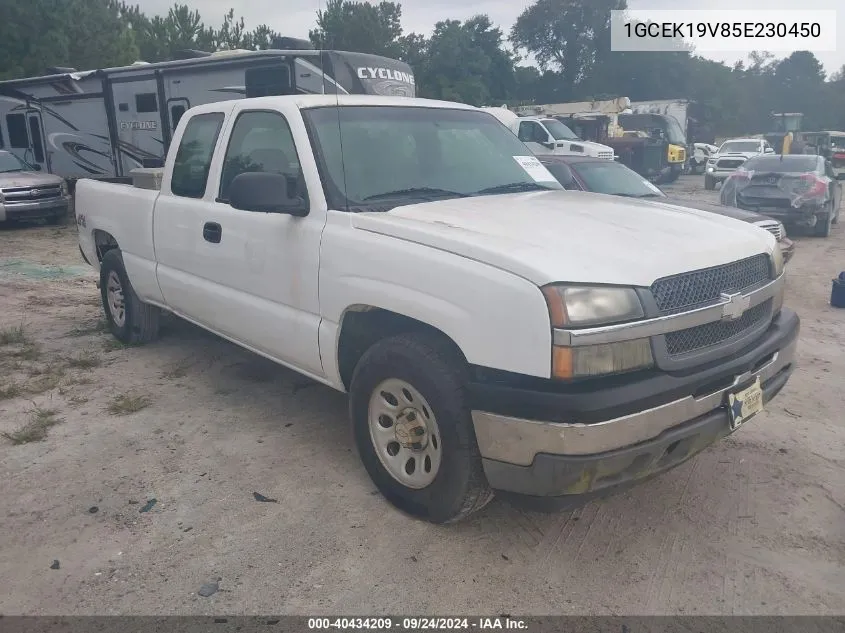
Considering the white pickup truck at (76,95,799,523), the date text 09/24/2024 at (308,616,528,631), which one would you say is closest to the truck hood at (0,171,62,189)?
the white pickup truck at (76,95,799,523)

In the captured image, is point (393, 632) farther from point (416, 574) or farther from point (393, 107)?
point (393, 107)

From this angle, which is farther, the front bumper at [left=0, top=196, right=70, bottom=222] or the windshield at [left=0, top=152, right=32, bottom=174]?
the windshield at [left=0, top=152, right=32, bottom=174]

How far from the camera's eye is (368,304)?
3225 millimetres

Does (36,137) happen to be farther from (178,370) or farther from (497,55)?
(497,55)

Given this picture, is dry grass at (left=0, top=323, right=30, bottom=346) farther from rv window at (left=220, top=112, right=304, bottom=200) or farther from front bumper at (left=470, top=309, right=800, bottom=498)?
front bumper at (left=470, top=309, right=800, bottom=498)

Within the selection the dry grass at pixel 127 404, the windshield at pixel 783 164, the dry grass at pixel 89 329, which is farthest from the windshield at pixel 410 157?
the windshield at pixel 783 164

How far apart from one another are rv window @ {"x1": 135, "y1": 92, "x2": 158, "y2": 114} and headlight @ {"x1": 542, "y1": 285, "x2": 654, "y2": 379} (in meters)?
12.7

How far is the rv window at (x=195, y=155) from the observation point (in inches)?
177

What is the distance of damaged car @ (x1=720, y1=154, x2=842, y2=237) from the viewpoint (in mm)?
11953

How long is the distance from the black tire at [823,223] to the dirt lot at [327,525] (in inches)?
337

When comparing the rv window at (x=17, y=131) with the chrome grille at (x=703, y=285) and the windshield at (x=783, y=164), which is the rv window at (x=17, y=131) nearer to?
the windshield at (x=783, y=164)

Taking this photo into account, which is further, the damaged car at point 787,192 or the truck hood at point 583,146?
the truck hood at point 583,146

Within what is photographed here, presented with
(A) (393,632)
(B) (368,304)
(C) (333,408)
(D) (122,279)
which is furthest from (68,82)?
(A) (393,632)

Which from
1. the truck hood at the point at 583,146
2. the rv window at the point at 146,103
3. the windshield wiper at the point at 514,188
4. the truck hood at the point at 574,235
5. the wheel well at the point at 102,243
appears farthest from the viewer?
the truck hood at the point at 583,146
